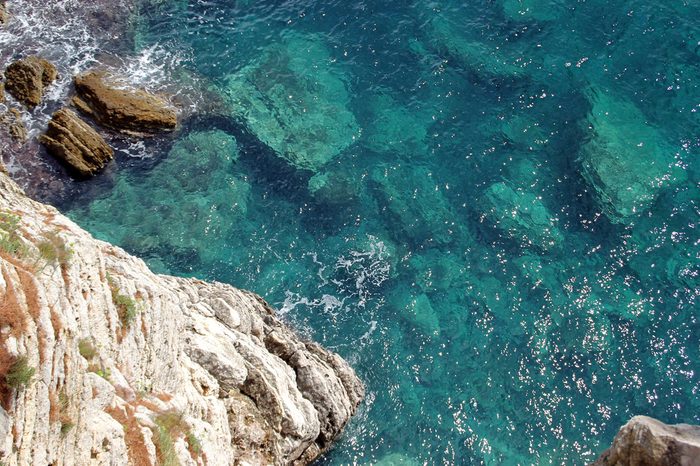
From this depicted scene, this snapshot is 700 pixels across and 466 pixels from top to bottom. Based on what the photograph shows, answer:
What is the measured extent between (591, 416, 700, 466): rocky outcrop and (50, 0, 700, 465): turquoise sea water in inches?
279

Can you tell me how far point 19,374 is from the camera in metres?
14.3

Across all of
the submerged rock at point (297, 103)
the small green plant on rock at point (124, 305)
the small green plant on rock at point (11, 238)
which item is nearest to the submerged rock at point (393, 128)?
the submerged rock at point (297, 103)

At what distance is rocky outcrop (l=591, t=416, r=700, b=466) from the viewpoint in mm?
18859

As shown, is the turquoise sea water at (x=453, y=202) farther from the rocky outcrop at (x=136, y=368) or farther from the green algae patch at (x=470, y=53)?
the rocky outcrop at (x=136, y=368)

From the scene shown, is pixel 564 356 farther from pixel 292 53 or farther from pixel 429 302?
pixel 292 53

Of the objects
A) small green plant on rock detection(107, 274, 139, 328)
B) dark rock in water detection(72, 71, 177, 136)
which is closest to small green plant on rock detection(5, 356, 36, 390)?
small green plant on rock detection(107, 274, 139, 328)

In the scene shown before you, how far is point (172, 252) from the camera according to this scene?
108 feet

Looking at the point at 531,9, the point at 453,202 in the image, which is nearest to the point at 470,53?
the point at 531,9

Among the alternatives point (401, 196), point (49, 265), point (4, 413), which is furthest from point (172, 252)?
point (4, 413)

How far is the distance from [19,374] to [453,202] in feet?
82.1

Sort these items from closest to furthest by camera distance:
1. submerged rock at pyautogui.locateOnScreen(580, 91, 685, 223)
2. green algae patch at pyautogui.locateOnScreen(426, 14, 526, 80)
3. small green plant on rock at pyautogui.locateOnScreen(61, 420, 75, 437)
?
small green plant on rock at pyautogui.locateOnScreen(61, 420, 75, 437)
submerged rock at pyautogui.locateOnScreen(580, 91, 685, 223)
green algae patch at pyautogui.locateOnScreen(426, 14, 526, 80)

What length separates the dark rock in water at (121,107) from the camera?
119 feet

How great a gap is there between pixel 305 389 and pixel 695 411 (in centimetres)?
1782

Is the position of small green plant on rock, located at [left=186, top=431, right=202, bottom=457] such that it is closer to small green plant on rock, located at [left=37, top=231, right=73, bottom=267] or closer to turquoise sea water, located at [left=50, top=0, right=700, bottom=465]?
small green plant on rock, located at [left=37, top=231, right=73, bottom=267]
